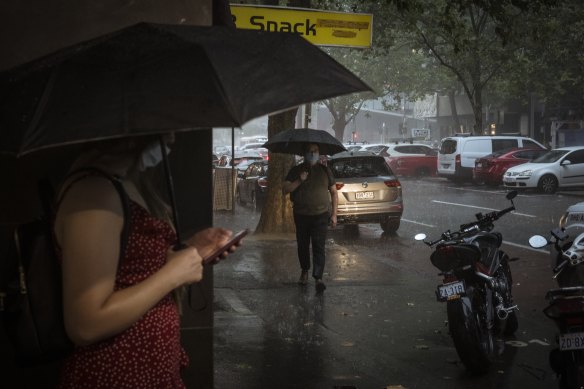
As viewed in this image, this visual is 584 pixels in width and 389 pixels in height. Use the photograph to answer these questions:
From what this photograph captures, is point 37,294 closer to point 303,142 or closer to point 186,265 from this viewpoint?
point 186,265

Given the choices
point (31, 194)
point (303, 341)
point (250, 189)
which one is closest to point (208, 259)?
point (31, 194)

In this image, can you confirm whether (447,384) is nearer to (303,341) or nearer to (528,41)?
(303,341)

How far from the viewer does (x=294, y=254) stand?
1366cm

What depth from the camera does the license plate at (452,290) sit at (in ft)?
20.7

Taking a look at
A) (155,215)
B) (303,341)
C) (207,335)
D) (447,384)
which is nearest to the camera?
(155,215)

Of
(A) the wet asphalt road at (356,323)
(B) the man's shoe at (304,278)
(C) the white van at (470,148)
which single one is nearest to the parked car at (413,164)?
(C) the white van at (470,148)

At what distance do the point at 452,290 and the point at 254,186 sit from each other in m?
18.1

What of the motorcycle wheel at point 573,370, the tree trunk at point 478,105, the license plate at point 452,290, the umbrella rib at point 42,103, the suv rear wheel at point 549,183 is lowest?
the suv rear wheel at point 549,183

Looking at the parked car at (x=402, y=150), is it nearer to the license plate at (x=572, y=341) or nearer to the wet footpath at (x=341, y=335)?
the wet footpath at (x=341, y=335)

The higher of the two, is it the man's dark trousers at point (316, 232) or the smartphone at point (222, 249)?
the smartphone at point (222, 249)

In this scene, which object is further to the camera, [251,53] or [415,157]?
[415,157]

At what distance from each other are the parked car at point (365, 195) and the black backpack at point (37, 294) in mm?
14463

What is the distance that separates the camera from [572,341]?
479cm

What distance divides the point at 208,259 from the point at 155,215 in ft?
0.72
